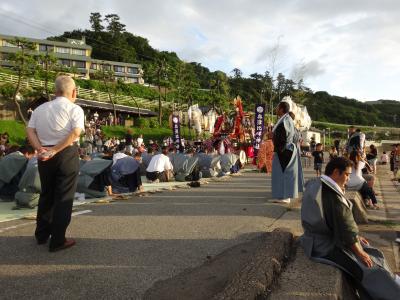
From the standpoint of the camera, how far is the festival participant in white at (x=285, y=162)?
686 centimetres

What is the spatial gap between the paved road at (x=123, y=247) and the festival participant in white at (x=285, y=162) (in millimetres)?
461

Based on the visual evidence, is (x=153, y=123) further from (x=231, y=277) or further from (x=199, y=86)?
(x=231, y=277)

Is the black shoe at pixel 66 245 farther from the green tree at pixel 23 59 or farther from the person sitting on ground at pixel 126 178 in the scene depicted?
the green tree at pixel 23 59

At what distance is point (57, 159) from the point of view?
12.3 feet

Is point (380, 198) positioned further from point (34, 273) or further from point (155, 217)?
point (34, 273)

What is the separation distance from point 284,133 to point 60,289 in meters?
4.97

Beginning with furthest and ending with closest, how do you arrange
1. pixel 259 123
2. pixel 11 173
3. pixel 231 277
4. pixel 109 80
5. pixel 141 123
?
pixel 109 80 < pixel 141 123 < pixel 259 123 < pixel 11 173 < pixel 231 277

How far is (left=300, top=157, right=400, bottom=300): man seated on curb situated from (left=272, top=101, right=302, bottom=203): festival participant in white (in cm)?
341

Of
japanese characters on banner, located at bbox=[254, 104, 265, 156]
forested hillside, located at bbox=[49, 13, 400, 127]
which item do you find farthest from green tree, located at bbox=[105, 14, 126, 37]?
japanese characters on banner, located at bbox=[254, 104, 265, 156]

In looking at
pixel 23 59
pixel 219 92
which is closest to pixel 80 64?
pixel 219 92

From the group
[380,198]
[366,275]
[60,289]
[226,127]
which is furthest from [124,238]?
[226,127]

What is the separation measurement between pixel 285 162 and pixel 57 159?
419 cm

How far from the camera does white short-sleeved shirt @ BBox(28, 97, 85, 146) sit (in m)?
3.81

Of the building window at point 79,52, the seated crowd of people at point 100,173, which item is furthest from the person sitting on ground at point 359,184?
the building window at point 79,52
